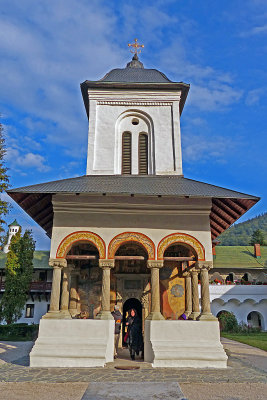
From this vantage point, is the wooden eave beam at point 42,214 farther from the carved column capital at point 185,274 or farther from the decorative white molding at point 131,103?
the decorative white molding at point 131,103

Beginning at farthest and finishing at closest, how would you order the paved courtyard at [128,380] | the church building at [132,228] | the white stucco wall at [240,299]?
the white stucco wall at [240,299], the church building at [132,228], the paved courtyard at [128,380]

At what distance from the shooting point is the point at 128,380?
6.77m

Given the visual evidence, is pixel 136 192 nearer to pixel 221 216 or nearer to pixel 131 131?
pixel 221 216

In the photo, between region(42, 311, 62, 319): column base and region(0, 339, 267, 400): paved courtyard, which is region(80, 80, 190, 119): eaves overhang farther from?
region(0, 339, 267, 400): paved courtyard

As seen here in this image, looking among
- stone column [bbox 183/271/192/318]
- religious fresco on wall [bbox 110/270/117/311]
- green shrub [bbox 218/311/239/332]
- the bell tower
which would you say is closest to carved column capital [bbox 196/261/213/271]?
stone column [bbox 183/271/192/318]

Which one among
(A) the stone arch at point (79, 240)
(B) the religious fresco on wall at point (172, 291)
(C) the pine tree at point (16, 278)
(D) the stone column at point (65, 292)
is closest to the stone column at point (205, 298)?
(B) the religious fresco on wall at point (172, 291)

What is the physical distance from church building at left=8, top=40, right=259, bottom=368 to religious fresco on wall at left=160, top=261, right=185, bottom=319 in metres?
0.04

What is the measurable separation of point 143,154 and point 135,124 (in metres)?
1.48

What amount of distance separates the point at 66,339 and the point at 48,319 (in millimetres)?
738

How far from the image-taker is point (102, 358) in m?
8.35

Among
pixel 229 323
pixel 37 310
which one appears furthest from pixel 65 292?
pixel 37 310

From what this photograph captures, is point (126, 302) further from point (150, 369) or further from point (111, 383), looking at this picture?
point (111, 383)

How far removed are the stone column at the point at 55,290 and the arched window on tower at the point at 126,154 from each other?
16.9 feet

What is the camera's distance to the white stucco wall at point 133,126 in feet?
43.7
